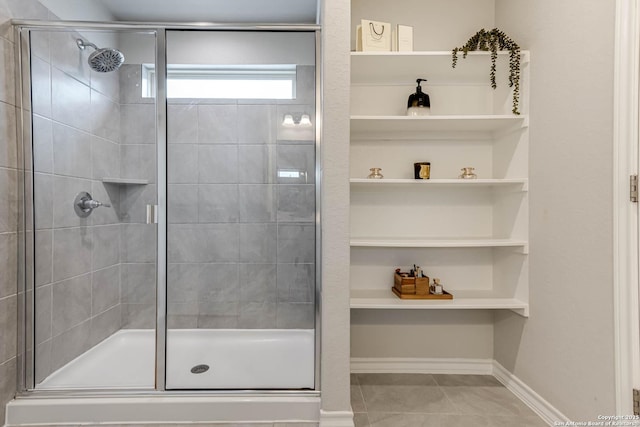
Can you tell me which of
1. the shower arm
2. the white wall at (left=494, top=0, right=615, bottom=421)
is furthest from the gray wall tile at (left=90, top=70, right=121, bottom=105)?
the white wall at (left=494, top=0, right=615, bottom=421)

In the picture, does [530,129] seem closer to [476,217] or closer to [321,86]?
[476,217]

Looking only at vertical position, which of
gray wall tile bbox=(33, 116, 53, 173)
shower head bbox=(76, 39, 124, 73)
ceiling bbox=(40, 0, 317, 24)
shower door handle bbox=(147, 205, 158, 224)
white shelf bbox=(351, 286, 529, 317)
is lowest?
white shelf bbox=(351, 286, 529, 317)

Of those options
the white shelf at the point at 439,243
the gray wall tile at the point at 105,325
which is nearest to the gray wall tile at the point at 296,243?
the white shelf at the point at 439,243

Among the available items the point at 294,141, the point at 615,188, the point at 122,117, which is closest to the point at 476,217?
the point at 615,188

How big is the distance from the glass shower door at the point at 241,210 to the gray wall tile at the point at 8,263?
723mm

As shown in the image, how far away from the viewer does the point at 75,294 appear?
73.5 inches

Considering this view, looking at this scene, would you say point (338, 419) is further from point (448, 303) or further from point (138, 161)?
point (138, 161)

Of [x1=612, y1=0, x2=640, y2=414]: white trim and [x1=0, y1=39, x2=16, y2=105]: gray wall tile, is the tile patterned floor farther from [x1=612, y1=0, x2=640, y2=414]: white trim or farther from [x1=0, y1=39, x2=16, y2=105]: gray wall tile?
[x1=0, y1=39, x2=16, y2=105]: gray wall tile

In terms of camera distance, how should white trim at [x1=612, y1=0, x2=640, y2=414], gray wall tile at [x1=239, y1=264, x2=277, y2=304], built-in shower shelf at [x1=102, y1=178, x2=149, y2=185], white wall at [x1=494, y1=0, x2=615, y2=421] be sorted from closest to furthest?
white trim at [x1=612, y1=0, x2=640, y2=414], white wall at [x1=494, y1=0, x2=615, y2=421], built-in shower shelf at [x1=102, y1=178, x2=149, y2=185], gray wall tile at [x1=239, y1=264, x2=277, y2=304]

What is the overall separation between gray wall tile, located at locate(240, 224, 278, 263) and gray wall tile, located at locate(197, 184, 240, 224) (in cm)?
10

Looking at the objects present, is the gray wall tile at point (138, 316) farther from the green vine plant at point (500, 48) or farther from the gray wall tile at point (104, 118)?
the green vine plant at point (500, 48)

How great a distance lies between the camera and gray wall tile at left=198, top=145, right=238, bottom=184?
1950mm

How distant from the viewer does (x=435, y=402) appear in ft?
6.16

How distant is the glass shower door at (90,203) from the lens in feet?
5.80
